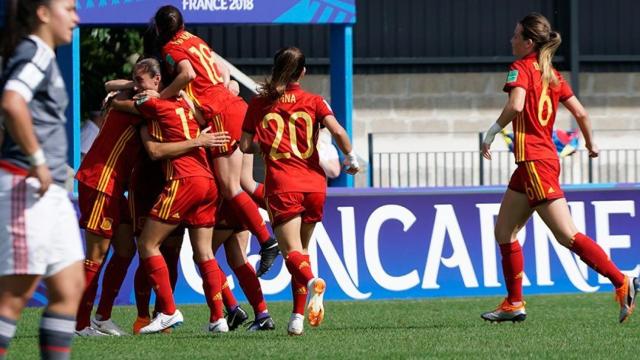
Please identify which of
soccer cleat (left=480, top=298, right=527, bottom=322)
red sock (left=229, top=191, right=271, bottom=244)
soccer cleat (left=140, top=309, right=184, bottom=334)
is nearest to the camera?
soccer cleat (left=140, top=309, right=184, bottom=334)

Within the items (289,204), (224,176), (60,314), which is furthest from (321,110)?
(60,314)

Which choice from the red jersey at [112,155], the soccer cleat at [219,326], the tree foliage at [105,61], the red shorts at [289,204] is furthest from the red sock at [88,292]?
the tree foliage at [105,61]

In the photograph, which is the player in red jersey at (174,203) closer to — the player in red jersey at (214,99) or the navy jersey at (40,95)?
the player in red jersey at (214,99)

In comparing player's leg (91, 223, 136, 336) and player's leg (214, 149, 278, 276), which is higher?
player's leg (214, 149, 278, 276)

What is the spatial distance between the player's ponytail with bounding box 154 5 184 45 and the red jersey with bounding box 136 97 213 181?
699 millimetres

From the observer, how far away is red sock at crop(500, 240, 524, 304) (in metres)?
10.3

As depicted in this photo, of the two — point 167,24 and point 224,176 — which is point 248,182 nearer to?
point 224,176

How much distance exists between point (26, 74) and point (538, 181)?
4621 mm

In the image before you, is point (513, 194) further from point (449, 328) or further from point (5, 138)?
point (5, 138)

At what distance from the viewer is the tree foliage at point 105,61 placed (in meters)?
20.3

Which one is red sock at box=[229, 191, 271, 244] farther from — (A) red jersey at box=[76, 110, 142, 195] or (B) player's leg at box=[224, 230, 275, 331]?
(A) red jersey at box=[76, 110, 142, 195]

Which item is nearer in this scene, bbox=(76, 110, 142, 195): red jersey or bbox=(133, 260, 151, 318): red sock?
bbox=(76, 110, 142, 195): red jersey

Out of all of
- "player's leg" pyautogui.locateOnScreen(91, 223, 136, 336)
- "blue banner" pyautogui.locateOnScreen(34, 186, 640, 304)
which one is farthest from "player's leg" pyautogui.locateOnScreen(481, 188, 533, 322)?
"blue banner" pyautogui.locateOnScreen(34, 186, 640, 304)

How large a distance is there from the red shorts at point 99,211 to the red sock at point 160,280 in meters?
0.32
